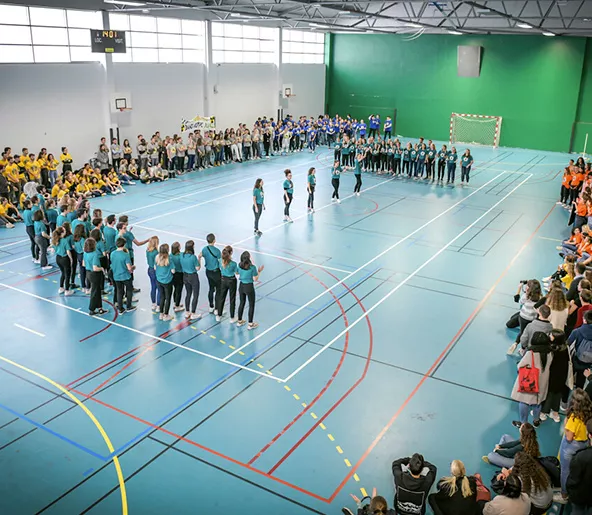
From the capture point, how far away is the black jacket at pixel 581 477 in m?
6.41

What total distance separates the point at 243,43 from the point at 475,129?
17.5 metres

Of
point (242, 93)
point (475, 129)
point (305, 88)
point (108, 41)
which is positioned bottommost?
point (475, 129)

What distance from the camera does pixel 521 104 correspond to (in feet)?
126

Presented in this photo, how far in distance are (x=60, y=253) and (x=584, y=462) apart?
37.5ft

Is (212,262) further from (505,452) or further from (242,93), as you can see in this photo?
(242,93)

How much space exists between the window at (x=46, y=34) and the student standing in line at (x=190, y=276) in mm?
16474

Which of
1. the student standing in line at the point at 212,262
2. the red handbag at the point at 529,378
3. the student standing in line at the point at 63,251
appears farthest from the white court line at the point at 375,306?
the student standing in line at the point at 63,251

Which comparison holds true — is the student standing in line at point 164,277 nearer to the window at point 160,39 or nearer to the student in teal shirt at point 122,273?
the student in teal shirt at point 122,273

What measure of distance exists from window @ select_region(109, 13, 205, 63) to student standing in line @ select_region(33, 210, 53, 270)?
15.4 m

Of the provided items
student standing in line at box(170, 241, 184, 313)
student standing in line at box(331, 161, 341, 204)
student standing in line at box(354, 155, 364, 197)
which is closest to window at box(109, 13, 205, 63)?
student standing in line at box(331, 161, 341, 204)

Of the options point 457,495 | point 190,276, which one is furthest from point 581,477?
point 190,276

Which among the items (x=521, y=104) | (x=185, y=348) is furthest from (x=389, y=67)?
(x=185, y=348)

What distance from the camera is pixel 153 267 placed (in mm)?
12336

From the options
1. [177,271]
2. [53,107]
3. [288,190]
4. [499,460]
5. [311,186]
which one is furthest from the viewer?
[53,107]
